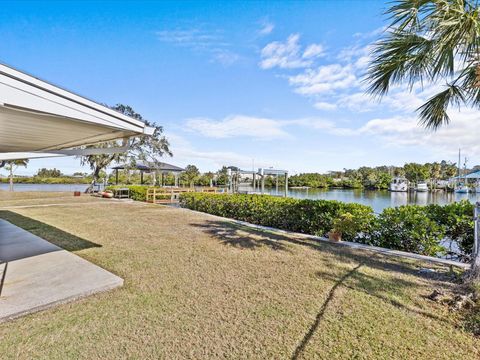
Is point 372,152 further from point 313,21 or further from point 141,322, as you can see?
point 141,322

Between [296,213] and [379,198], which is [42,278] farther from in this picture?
[379,198]

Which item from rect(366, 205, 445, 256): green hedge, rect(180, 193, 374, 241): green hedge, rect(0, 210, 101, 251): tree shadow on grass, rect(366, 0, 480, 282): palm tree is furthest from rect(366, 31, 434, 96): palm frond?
rect(0, 210, 101, 251): tree shadow on grass

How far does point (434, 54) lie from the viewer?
3605mm

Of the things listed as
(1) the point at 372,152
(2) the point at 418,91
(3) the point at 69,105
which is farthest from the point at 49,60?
(1) the point at 372,152

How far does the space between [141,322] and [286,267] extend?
2371 millimetres

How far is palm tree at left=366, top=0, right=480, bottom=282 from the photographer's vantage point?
3.21 meters

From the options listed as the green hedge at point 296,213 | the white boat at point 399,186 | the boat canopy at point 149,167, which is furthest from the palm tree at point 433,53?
the white boat at point 399,186

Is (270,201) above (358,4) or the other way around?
the other way around

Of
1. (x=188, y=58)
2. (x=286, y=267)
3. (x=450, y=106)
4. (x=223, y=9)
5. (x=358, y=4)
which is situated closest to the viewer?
(x=286, y=267)

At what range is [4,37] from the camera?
735 cm

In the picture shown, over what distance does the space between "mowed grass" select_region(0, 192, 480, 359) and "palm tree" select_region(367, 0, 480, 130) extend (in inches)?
116

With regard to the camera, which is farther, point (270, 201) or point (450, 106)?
point (270, 201)

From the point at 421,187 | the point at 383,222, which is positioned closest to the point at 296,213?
the point at 383,222

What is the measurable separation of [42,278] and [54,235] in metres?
3.22
